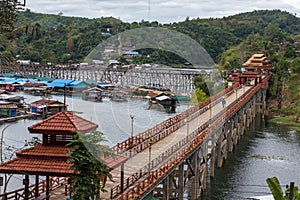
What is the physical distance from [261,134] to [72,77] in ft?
281

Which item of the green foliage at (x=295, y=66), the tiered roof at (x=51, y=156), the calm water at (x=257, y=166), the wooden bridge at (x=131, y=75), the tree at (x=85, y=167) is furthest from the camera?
the wooden bridge at (x=131, y=75)

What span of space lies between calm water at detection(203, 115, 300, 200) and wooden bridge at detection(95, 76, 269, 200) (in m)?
1.31

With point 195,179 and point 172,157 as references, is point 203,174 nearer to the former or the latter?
point 195,179

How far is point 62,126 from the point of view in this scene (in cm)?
2580

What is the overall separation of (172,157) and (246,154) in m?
25.4

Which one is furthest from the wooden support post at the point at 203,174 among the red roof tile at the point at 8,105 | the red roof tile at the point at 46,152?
the red roof tile at the point at 8,105

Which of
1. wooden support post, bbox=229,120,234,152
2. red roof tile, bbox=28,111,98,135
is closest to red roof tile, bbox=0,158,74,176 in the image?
red roof tile, bbox=28,111,98,135

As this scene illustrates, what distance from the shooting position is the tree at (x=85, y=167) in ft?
76.4

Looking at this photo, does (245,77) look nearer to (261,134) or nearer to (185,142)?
(261,134)

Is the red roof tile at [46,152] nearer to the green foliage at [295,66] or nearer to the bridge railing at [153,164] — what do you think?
the bridge railing at [153,164]

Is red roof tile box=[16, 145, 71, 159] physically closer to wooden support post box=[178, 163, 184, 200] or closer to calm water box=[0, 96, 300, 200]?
wooden support post box=[178, 163, 184, 200]

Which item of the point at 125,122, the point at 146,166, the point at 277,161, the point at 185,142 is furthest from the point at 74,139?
the point at 125,122

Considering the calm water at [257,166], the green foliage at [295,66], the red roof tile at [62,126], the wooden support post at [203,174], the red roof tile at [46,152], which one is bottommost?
the calm water at [257,166]

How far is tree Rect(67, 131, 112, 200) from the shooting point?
23.3 meters
